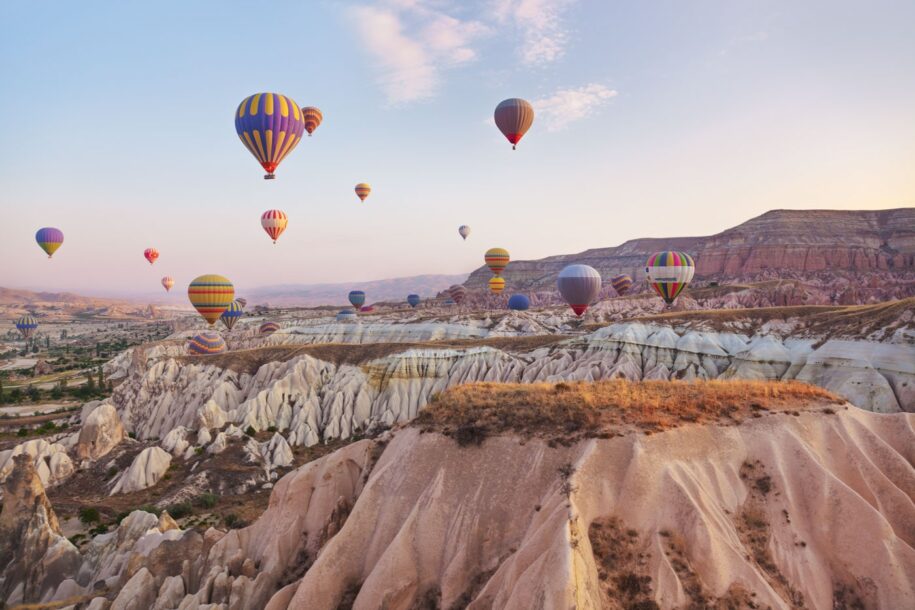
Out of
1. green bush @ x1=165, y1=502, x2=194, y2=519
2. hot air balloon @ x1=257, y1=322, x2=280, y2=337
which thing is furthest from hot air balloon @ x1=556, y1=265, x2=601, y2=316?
hot air balloon @ x1=257, y1=322, x2=280, y2=337

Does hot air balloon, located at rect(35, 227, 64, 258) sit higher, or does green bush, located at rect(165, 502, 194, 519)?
hot air balloon, located at rect(35, 227, 64, 258)

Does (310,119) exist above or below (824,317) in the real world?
above

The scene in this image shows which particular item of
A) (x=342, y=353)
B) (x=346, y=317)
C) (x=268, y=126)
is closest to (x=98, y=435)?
(x=342, y=353)

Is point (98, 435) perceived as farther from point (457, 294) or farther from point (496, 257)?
point (457, 294)

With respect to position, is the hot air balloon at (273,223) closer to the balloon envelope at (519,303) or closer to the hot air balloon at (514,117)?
the hot air balloon at (514,117)

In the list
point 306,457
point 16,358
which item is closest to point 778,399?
point 306,457

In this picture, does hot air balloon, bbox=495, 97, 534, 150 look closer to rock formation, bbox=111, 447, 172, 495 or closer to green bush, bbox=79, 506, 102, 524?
rock formation, bbox=111, 447, 172, 495

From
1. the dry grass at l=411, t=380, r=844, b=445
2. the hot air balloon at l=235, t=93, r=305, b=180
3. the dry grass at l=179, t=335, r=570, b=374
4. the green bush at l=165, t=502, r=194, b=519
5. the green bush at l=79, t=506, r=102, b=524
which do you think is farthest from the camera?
the dry grass at l=179, t=335, r=570, b=374
